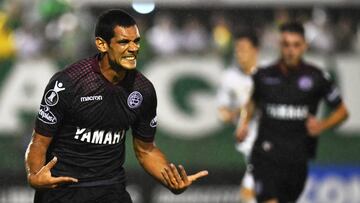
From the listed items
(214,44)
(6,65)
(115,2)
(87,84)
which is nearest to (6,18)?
(6,65)

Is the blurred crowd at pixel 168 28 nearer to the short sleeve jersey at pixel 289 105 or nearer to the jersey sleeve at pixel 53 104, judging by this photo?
the short sleeve jersey at pixel 289 105

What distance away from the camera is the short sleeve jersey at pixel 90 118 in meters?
6.42

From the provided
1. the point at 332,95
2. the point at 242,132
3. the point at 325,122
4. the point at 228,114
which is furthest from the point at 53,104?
the point at 228,114

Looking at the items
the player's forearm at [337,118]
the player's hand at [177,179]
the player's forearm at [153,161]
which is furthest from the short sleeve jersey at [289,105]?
the player's hand at [177,179]

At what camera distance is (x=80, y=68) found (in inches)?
257

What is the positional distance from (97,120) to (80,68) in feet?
1.22

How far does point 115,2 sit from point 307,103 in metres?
5.50

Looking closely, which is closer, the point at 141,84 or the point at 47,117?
the point at 47,117

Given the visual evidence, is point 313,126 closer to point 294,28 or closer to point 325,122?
point 325,122

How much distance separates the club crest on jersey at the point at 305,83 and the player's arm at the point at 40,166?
3962mm

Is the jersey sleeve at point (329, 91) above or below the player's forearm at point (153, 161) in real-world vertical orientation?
below

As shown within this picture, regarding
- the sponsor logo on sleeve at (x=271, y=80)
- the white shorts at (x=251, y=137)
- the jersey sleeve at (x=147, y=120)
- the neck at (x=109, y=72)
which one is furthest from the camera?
the white shorts at (x=251, y=137)

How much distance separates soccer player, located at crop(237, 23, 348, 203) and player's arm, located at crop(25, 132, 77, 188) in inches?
150

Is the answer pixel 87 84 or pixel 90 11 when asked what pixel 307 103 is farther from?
pixel 90 11
